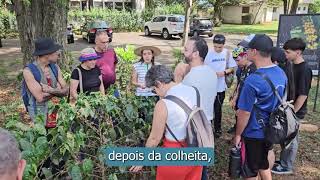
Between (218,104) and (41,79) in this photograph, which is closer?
(41,79)

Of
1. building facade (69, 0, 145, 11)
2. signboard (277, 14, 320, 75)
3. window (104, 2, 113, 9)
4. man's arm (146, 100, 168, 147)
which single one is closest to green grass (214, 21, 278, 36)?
building facade (69, 0, 145, 11)

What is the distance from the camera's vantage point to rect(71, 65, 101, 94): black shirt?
163 inches

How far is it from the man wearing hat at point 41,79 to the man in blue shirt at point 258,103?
82.9 inches

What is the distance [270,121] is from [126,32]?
26.6 m

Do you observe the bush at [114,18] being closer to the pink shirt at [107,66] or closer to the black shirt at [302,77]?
the pink shirt at [107,66]

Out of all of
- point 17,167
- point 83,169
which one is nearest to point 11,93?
point 83,169

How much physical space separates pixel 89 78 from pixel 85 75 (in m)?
0.06

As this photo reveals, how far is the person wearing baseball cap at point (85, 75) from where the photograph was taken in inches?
161

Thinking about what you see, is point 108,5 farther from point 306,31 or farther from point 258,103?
point 258,103

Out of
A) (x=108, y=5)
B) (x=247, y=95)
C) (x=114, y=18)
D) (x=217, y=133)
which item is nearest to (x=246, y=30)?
(x=114, y=18)

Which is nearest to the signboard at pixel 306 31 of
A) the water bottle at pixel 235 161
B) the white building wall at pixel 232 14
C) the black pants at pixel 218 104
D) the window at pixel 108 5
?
the black pants at pixel 218 104

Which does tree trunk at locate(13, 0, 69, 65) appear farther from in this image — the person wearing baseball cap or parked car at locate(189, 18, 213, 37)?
parked car at locate(189, 18, 213, 37)

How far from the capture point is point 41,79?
398 centimetres

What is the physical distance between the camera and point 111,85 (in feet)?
15.5
